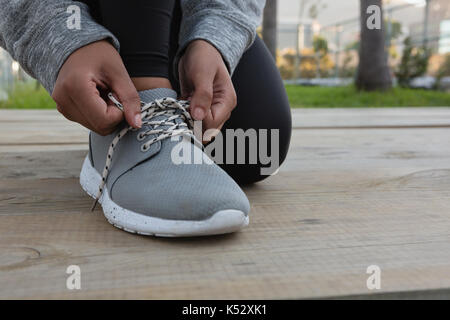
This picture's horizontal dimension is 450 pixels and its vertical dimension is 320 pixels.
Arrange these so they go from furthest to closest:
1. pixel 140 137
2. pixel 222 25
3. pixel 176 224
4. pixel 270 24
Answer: pixel 270 24 < pixel 222 25 < pixel 140 137 < pixel 176 224

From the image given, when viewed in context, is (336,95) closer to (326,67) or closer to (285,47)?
(326,67)

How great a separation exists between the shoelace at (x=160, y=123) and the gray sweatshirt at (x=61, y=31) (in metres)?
0.09

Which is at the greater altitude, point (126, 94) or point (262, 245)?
point (126, 94)

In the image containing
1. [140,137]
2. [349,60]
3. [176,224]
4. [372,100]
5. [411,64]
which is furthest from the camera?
[349,60]

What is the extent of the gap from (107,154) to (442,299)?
0.45 metres

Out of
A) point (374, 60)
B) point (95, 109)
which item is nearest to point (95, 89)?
point (95, 109)

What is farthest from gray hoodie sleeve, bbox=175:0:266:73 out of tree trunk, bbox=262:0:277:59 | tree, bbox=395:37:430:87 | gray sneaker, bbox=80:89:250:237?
tree, bbox=395:37:430:87

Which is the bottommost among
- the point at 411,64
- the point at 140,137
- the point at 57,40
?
the point at 411,64

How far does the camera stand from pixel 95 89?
545 millimetres

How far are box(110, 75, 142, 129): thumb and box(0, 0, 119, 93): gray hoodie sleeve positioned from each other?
0.19 feet

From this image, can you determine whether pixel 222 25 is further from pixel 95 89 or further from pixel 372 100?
pixel 372 100

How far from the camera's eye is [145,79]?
25.8 inches

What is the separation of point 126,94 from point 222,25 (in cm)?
A: 22
